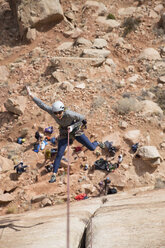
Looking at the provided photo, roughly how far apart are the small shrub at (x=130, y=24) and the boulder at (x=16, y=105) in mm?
8487

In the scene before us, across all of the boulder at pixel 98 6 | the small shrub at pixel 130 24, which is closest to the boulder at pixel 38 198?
the small shrub at pixel 130 24

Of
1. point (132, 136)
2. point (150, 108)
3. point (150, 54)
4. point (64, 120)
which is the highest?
point (150, 54)

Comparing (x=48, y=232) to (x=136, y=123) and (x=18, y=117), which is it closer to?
(x=136, y=123)

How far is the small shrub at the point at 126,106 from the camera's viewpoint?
8773 millimetres

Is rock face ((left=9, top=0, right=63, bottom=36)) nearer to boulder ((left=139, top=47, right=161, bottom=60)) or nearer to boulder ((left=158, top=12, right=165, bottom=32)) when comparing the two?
boulder ((left=139, top=47, right=161, bottom=60))

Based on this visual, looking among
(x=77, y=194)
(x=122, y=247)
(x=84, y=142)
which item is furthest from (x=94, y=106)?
(x=122, y=247)

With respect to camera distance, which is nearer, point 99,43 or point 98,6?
point 99,43

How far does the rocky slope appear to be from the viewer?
7070 mm

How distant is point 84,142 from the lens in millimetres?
6027

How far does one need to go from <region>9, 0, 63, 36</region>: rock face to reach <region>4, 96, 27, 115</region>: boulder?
745 centimetres

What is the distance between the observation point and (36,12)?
1408 centimetres

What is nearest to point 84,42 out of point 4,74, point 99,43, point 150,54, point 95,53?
point 99,43

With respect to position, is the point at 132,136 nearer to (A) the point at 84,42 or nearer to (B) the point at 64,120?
(B) the point at 64,120

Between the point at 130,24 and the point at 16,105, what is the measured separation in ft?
32.3
